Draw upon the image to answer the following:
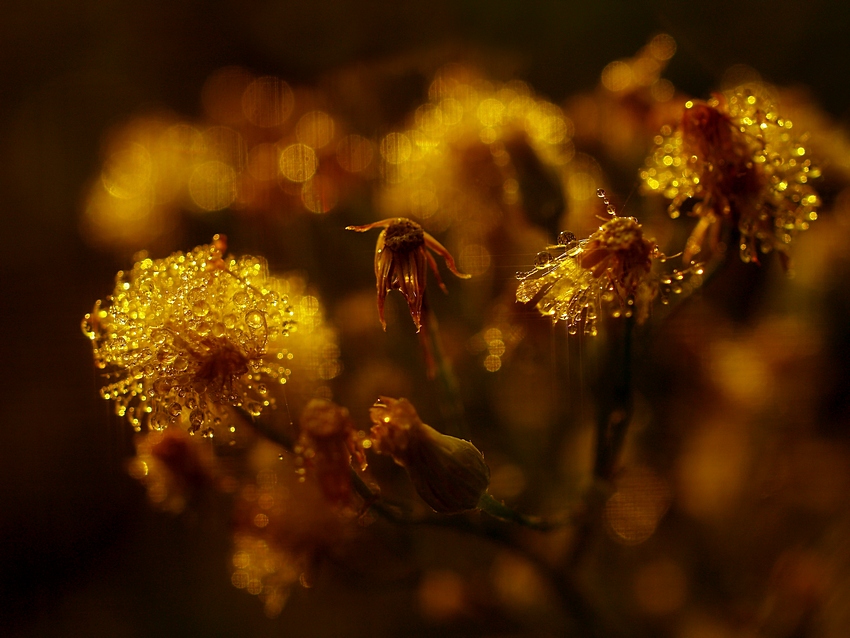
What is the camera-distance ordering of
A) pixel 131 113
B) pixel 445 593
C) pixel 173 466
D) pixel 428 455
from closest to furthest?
pixel 428 455 < pixel 173 466 < pixel 445 593 < pixel 131 113

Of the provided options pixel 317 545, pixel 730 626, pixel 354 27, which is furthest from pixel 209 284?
pixel 354 27

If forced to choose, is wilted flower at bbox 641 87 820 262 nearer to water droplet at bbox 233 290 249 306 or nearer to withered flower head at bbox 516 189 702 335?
withered flower head at bbox 516 189 702 335

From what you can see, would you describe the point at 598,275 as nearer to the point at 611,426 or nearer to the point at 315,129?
the point at 611,426

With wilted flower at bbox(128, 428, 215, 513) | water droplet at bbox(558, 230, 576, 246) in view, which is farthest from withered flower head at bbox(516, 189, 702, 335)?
wilted flower at bbox(128, 428, 215, 513)

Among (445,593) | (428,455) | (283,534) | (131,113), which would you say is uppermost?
(131,113)

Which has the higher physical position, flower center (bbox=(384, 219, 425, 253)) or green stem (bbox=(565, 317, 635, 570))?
flower center (bbox=(384, 219, 425, 253))

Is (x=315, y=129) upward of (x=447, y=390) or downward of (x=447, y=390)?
upward

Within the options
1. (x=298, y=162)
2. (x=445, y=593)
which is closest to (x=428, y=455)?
(x=445, y=593)

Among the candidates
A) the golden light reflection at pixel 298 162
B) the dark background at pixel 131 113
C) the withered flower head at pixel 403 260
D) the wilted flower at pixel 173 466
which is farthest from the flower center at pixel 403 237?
the dark background at pixel 131 113
